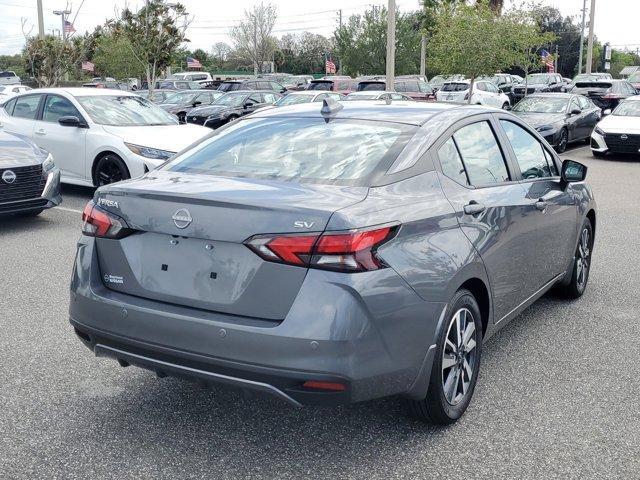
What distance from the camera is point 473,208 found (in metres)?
3.86

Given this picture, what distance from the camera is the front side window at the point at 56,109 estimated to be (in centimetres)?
1127

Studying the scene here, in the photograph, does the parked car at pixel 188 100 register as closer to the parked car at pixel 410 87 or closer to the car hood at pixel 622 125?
the parked car at pixel 410 87

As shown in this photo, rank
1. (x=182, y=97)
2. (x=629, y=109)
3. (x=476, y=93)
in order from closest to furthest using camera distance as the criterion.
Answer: (x=629, y=109) → (x=182, y=97) → (x=476, y=93)

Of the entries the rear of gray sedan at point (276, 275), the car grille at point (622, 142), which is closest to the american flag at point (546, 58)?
the car grille at point (622, 142)

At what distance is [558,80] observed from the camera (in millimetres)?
38531

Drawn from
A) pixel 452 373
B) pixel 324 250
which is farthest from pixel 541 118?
pixel 324 250

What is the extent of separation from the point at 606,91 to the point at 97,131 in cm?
2379

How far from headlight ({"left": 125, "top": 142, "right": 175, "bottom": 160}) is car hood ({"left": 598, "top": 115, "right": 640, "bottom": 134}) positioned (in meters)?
10.8

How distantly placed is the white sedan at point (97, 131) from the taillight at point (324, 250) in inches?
291

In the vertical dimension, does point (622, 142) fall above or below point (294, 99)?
below

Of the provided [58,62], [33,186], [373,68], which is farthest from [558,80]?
[33,186]

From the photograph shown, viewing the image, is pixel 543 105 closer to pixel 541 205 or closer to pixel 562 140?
pixel 562 140

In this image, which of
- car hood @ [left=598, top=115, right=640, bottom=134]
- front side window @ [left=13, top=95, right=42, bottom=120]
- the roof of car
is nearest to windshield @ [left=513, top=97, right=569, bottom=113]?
car hood @ [left=598, top=115, right=640, bottom=134]

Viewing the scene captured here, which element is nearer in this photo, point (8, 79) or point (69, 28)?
point (69, 28)
